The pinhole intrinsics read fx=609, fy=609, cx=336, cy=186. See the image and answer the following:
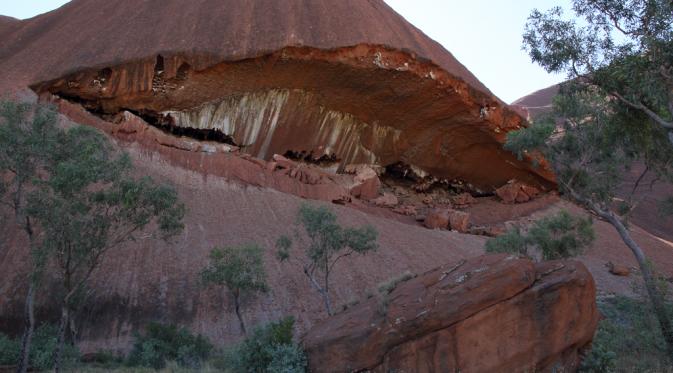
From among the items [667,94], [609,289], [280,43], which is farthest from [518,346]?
[280,43]

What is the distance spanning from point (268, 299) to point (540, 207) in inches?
1092

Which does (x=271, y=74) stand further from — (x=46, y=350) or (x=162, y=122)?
(x=46, y=350)

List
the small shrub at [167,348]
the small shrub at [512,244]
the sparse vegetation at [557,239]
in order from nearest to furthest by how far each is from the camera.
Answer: the small shrub at [167,348]
the sparse vegetation at [557,239]
the small shrub at [512,244]

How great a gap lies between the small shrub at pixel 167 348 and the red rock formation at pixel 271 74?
17.4m

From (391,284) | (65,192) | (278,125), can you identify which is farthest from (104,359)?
(278,125)

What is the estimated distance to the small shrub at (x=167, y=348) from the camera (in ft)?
55.2

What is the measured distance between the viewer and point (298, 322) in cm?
2258

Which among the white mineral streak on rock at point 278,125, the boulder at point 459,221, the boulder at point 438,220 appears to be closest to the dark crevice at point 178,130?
the white mineral streak on rock at point 278,125

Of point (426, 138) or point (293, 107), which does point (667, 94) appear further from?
point (426, 138)

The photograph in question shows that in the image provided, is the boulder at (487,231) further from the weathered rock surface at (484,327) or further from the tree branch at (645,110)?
the weathered rock surface at (484,327)

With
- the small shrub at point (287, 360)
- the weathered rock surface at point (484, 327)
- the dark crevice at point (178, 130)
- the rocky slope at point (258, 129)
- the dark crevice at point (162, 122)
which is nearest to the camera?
the weathered rock surface at point (484, 327)

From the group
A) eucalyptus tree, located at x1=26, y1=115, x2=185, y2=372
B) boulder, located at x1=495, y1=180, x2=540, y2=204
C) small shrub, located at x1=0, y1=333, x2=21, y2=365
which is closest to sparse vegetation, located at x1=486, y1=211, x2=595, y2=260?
eucalyptus tree, located at x1=26, y1=115, x2=185, y2=372

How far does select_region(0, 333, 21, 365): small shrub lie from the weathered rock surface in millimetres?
9758

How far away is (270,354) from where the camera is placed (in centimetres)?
1187
